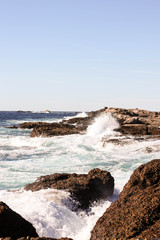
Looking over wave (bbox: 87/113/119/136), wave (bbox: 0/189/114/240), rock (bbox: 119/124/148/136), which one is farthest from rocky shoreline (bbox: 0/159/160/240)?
wave (bbox: 87/113/119/136)

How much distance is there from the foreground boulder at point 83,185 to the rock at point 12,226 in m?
2.28

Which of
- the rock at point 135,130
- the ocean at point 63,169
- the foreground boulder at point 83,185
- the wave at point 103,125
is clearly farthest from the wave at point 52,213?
the wave at point 103,125

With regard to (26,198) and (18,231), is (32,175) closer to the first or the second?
(26,198)

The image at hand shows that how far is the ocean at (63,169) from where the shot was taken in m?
4.76

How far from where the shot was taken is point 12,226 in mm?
3514

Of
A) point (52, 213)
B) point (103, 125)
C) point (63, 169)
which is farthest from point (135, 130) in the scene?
point (52, 213)

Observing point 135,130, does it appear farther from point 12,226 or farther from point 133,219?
point 12,226

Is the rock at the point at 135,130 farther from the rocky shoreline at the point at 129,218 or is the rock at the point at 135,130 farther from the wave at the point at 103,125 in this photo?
the rocky shoreline at the point at 129,218

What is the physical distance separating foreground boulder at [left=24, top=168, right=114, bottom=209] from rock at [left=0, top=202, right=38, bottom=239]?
2.28 metres

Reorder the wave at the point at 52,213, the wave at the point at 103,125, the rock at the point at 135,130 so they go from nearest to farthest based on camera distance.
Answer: the wave at the point at 52,213 → the rock at the point at 135,130 → the wave at the point at 103,125

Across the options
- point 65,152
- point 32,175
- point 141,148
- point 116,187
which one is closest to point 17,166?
point 32,175

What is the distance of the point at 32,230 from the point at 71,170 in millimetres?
6786

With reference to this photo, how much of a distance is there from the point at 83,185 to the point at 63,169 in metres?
4.56

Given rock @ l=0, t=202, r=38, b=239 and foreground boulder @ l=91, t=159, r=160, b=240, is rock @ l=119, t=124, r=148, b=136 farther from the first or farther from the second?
rock @ l=0, t=202, r=38, b=239
